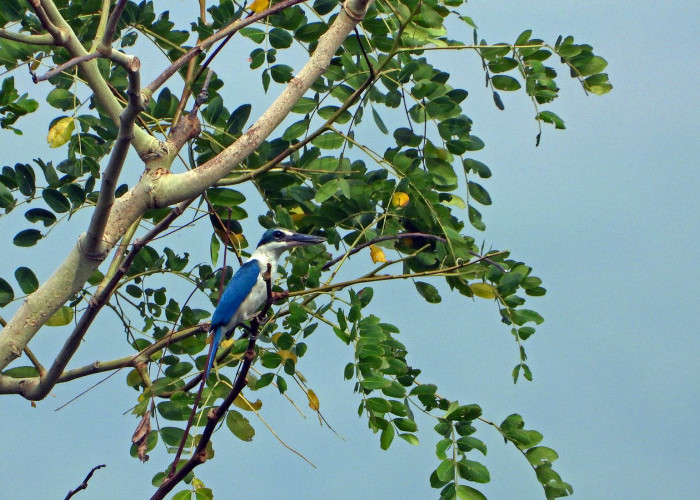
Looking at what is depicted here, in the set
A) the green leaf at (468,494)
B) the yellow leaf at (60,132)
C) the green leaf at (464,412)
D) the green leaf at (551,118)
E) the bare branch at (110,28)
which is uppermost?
the green leaf at (551,118)

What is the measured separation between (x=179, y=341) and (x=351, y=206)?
1.10 metres

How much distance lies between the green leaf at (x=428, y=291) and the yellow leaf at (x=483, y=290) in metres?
0.22

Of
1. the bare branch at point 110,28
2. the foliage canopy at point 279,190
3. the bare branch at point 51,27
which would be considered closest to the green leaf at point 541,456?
the foliage canopy at point 279,190

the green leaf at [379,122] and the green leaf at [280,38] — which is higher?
the green leaf at [280,38]

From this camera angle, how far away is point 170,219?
296 centimetres

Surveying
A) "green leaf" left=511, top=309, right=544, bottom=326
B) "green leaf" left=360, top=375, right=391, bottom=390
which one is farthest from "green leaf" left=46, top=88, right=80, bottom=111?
"green leaf" left=511, top=309, right=544, bottom=326

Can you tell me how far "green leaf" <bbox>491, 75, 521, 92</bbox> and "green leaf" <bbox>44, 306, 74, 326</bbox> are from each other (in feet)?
7.39

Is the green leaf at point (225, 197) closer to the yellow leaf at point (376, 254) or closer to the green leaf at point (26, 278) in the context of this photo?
the yellow leaf at point (376, 254)

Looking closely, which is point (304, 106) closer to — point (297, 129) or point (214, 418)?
point (297, 129)

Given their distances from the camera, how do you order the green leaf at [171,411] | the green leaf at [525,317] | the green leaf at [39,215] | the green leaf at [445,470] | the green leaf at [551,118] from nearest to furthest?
the green leaf at [445,470] < the green leaf at [171,411] < the green leaf at [525,317] < the green leaf at [551,118] < the green leaf at [39,215]

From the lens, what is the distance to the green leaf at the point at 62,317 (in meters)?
4.02

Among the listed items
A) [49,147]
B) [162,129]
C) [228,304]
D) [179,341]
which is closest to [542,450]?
[228,304]

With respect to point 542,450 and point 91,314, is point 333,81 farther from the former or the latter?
point 542,450

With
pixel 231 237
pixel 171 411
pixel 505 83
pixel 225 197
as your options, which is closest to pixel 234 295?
pixel 231 237
